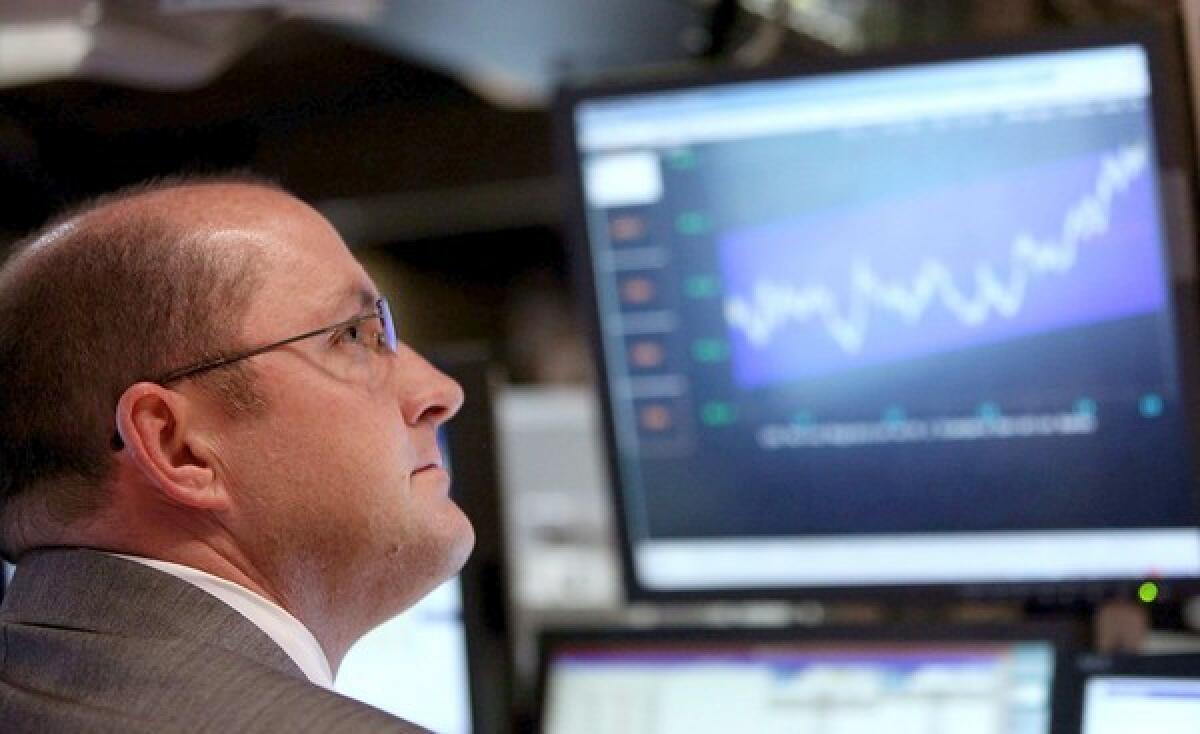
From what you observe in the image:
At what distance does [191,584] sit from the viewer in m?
1.36

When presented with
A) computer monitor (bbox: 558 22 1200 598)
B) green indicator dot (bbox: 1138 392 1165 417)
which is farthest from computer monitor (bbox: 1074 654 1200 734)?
green indicator dot (bbox: 1138 392 1165 417)

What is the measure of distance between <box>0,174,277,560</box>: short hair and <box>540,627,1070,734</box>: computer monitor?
0.59m

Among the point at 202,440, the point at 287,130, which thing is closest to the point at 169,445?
the point at 202,440

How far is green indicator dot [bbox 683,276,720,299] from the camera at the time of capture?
1.89m

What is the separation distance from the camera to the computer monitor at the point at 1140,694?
64.9 inches

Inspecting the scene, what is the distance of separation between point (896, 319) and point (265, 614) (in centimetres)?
74

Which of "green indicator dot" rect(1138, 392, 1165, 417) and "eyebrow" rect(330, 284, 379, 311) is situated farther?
Answer: "green indicator dot" rect(1138, 392, 1165, 417)

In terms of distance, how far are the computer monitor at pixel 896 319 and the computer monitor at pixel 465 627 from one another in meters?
0.14

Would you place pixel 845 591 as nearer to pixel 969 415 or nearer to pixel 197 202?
pixel 969 415

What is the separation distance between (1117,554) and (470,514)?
66 cm

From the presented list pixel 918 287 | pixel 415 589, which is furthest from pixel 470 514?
pixel 918 287

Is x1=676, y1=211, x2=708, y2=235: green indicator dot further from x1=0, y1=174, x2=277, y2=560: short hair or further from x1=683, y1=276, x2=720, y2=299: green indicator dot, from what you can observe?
x1=0, y1=174, x2=277, y2=560: short hair

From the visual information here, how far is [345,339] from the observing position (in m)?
1.53

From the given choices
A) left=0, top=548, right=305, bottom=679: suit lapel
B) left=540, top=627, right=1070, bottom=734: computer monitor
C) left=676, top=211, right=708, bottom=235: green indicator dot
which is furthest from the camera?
left=676, top=211, right=708, bottom=235: green indicator dot
